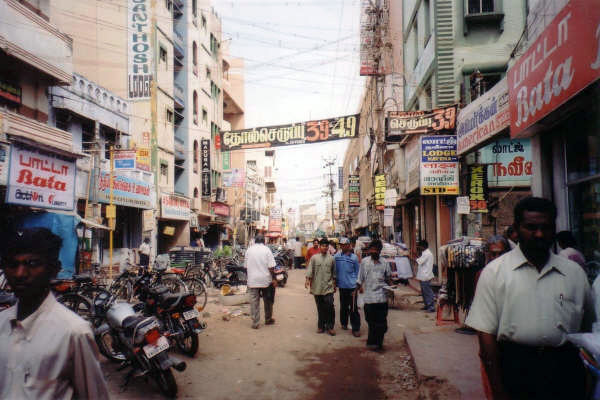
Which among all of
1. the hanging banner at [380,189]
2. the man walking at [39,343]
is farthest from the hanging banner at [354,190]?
the man walking at [39,343]

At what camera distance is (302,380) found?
5.83 metres

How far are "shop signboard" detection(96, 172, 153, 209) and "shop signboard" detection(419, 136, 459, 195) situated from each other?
40.4 ft

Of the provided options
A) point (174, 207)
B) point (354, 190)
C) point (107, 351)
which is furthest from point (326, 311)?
point (354, 190)

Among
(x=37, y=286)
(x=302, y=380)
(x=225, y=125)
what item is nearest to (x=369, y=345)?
(x=302, y=380)

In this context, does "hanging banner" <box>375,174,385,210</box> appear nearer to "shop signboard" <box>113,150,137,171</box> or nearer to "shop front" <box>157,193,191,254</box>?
"shop signboard" <box>113,150,137,171</box>

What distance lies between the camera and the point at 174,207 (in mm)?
26344

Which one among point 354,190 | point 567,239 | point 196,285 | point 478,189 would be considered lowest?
point 196,285

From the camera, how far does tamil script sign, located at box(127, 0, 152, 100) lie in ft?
69.7

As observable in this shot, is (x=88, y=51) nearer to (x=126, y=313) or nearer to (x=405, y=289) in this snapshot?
(x=405, y=289)

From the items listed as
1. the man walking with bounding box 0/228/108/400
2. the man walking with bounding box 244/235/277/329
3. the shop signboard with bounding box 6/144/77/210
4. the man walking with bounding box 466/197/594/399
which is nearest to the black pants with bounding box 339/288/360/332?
the man walking with bounding box 244/235/277/329

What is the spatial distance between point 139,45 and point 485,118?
1827 cm

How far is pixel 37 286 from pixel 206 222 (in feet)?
109

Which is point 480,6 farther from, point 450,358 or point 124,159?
point 124,159

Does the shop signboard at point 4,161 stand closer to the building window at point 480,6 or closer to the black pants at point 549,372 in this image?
the black pants at point 549,372
